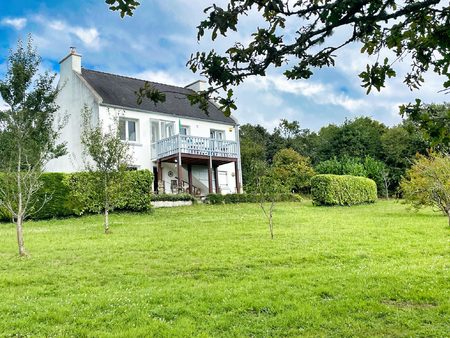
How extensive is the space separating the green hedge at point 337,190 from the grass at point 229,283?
11.7 metres

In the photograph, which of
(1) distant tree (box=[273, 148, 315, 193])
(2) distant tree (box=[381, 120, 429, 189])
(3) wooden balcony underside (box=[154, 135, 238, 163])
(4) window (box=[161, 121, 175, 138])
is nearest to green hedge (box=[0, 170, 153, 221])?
(3) wooden balcony underside (box=[154, 135, 238, 163])

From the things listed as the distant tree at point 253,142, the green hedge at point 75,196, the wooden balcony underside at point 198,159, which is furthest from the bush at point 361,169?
the green hedge at point 75,196

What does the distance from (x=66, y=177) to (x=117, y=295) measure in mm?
14529

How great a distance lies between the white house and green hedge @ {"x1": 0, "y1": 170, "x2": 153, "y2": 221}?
483cm

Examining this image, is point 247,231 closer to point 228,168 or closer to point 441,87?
point 441,87

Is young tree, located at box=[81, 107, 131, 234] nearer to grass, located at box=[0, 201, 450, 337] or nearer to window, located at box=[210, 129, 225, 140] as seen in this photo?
grass, located at box=[0, 201, 450, 337]

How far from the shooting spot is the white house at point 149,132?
27109 mm

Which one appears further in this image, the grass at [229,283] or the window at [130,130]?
the window at [130,130]

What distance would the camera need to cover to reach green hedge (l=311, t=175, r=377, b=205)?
2695 cm

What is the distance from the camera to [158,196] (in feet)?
78.8

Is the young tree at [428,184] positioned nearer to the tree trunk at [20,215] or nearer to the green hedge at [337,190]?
the green hedge at [337,190]

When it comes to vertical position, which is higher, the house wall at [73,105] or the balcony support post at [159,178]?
the house wall at [73,105]

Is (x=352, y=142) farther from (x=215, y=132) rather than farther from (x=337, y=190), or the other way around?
(x=337, y=190)

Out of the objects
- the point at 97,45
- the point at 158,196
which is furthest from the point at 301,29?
the point at 158,196
